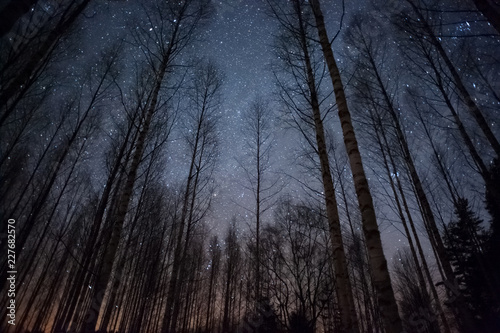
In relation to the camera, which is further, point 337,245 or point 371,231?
point 337,245

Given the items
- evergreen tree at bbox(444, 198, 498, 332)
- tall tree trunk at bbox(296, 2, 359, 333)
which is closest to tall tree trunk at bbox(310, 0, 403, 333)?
tall tree trunk at bbox(296, 2, 359, 333)

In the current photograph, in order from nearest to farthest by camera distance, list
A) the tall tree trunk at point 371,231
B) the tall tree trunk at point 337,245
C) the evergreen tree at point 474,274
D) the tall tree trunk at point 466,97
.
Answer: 1. the tall tree trunk at point 371,231
2. the tall tree trunk at point 337,245
3. the tall tree trunk at point 466,97
4. the evergreen tree at point 474,274

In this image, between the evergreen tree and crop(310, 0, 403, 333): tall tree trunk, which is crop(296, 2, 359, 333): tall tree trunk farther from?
the evergreen tree

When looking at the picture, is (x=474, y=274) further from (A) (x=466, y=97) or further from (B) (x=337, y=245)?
(B) (x=337, y=245)

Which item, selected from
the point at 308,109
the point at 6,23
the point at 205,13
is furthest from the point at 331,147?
the point at 6,23

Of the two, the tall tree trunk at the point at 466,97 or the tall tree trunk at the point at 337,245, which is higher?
the tall tree trunk at the point at 466,97

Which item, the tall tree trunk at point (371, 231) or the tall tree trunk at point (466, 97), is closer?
the tall tree trunk at point (371, 231)

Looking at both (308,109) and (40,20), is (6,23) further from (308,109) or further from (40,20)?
(308,109)

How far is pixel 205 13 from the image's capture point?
294 inches

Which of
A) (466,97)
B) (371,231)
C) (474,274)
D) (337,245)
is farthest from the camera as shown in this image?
(474,274)

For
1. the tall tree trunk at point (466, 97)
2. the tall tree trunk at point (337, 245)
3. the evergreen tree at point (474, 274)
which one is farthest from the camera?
the evergreen tree at point (474, 274)

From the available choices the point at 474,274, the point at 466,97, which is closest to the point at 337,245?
the point at 466,97

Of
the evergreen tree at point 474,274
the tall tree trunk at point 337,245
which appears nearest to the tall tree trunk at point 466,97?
the tall tree trunk at point 337,245

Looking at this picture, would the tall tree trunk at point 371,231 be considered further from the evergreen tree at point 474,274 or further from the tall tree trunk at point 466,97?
the evergreen tree at point 474,274
